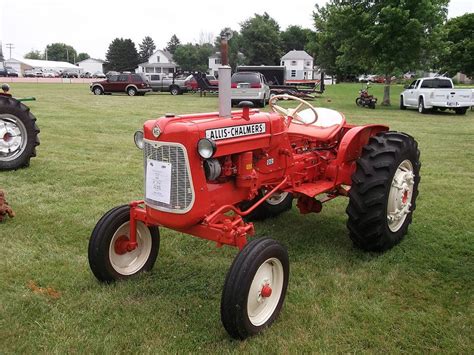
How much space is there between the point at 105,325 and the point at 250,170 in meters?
1.50

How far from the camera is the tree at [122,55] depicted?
96.5 meters

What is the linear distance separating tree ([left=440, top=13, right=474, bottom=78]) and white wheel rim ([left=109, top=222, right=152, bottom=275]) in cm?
3834

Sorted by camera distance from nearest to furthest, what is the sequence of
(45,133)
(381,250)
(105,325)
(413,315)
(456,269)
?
(105,325) → (413,315) → (456,269) → (381,250) → (45,133)

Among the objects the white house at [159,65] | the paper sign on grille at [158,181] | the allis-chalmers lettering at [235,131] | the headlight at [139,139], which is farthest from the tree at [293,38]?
the paper sign on grille at [158,181]

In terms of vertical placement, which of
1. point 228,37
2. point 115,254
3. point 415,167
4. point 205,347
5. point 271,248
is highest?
point 228,37

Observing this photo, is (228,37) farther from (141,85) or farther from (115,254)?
(141,85)

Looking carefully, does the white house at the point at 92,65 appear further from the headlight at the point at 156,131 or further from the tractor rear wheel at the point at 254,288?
the tractor rear wheel at the point at 254,288

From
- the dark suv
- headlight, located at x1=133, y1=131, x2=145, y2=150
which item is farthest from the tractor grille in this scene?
the dark suv

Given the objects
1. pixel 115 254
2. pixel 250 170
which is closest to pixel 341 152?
pixel 250 170

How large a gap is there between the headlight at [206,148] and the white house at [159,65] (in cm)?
8526

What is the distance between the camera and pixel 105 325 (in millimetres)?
3049

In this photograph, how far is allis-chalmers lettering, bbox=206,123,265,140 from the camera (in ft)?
10.3

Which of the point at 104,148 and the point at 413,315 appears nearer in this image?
the point at 413,315

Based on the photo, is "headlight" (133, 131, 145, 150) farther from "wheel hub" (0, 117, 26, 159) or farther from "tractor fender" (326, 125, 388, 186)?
"wheel hub" (0, 117, 26, 159)
